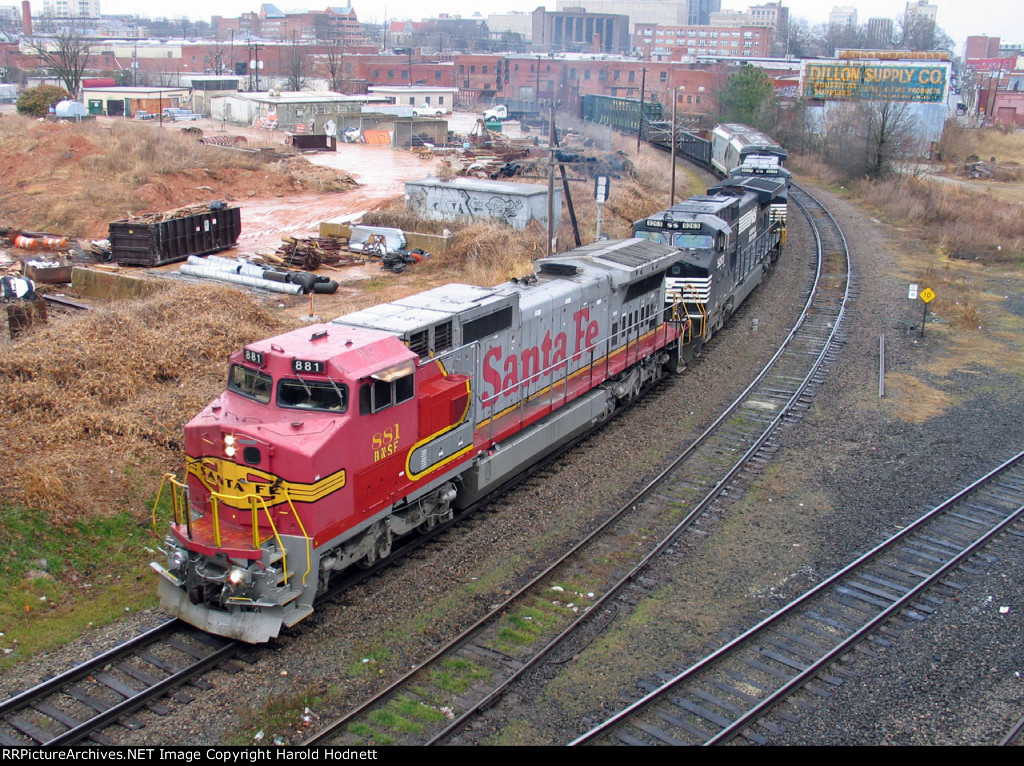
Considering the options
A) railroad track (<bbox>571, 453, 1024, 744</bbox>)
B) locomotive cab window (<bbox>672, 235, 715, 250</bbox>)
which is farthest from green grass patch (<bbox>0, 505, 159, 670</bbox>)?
locomotive cab window (<bbox>672, 235, 715, 250</bbox>)

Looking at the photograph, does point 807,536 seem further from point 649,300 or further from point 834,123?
point 834,123

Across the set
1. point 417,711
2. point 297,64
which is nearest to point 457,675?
point 417,711

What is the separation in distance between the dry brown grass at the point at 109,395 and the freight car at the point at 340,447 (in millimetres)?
1953

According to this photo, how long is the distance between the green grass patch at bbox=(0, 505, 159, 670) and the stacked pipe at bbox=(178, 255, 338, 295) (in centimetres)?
1328

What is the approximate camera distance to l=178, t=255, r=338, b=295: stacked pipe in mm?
25047

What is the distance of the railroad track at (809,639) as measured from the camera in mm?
8883

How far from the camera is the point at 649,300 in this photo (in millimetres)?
18891

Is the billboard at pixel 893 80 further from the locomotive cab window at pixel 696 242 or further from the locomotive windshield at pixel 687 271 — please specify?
the locomotive windshield at pixel 687 271

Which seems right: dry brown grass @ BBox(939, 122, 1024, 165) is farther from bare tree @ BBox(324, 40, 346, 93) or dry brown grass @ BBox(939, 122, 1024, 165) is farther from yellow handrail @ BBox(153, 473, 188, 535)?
yellow handrail @ BBox(153, 473, 188, 535)

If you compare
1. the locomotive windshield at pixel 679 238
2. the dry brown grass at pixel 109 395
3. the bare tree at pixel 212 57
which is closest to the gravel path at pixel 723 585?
the dry brown grass at pixel 109 395

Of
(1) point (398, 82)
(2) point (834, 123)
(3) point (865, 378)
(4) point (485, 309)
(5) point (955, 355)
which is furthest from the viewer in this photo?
(1) point (398, 82)

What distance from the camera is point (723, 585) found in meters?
11.7

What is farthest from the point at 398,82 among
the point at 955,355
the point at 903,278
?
the point at 955,355
